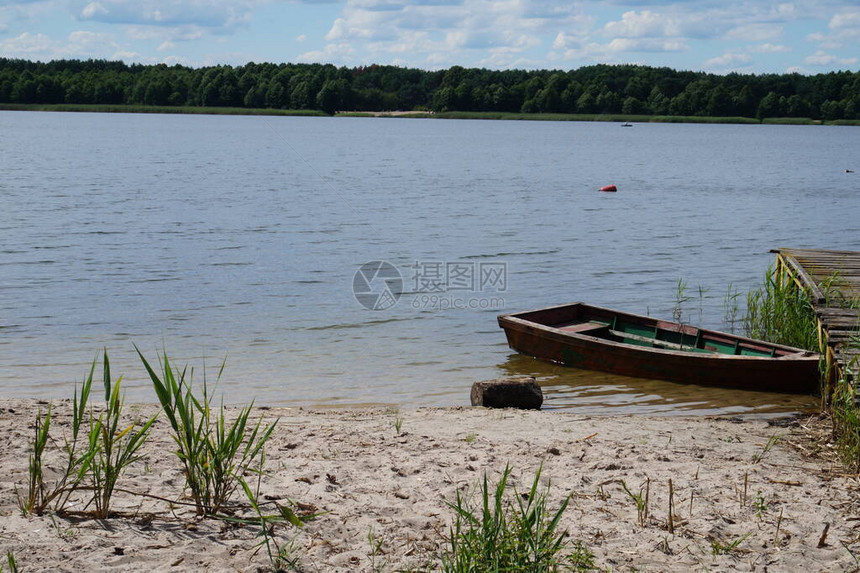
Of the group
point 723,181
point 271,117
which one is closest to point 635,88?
point 271,117

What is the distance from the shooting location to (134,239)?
2472cm

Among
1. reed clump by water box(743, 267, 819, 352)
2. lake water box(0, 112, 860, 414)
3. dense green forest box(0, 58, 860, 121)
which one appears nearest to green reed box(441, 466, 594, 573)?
lake water box(0, 112, 860, 414)

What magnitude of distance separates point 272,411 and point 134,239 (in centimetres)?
1723

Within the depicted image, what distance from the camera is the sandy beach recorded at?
468cm

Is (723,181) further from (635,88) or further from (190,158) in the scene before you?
(635,88)

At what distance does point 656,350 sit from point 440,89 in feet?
494

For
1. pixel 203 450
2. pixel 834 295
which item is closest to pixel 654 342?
pixel 834 295

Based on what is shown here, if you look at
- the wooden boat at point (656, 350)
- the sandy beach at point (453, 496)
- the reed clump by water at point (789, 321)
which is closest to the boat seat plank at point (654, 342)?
the wooden boat at point (656, 350)

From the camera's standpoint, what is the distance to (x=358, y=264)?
21719 millimetres

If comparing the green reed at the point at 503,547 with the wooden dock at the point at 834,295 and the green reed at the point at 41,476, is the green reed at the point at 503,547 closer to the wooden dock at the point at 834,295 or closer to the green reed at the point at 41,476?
the green reed at the point at 41,476

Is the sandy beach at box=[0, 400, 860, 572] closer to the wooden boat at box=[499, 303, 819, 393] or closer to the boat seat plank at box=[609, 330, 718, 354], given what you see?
the wooden boat at box=[499, 303, 819, 393]

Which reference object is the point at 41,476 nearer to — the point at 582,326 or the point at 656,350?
the point at 656,350

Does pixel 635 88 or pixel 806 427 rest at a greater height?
pixel 635 88

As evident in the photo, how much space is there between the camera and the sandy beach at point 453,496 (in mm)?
4684
